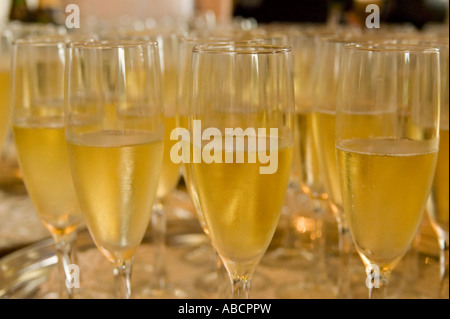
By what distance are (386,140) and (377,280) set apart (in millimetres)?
159

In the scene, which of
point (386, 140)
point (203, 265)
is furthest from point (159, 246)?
point (386, 140)

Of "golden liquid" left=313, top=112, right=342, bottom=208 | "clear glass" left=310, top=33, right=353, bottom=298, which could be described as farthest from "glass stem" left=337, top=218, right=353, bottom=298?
"golden liquid" left=313, top=112, right=342, bottom=208

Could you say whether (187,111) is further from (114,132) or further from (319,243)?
(319,243)

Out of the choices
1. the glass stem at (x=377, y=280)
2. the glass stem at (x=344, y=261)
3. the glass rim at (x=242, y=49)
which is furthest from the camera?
the glass stem at (x=344, y=261)

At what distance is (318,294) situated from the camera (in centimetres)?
89

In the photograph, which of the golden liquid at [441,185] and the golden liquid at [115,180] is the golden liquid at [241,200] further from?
the golden liquid at [441,185]

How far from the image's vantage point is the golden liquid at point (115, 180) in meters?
0.65

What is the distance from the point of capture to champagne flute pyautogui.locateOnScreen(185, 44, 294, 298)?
23.1 inches

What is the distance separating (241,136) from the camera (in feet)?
1.94

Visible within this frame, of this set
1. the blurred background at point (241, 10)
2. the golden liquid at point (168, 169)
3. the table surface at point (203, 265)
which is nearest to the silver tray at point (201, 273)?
the table surface at point (203, 265)

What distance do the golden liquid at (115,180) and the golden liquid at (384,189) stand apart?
0.20 metres

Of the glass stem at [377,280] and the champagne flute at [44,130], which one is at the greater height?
the champagne flute at [44,130]

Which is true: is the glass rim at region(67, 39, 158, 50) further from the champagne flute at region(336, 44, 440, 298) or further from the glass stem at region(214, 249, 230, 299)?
the glass stem at region(214, 249, 230, 299)

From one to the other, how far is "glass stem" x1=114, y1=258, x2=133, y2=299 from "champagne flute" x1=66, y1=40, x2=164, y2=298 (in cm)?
4
